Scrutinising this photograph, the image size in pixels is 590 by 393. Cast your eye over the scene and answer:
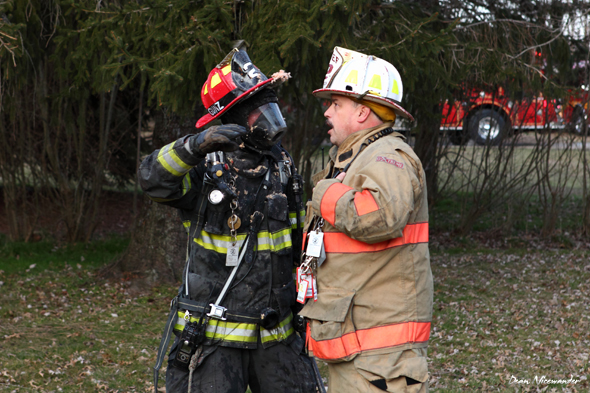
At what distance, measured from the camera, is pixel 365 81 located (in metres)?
2.59

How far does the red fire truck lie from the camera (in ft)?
30.5

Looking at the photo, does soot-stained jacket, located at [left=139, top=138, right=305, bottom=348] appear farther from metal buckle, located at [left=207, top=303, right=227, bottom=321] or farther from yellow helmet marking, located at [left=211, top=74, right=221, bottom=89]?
yellow helmet marking, located at [left=211, top=74, right=221, bottom=89]

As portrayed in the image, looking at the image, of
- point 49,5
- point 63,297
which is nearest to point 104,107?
point 49,5

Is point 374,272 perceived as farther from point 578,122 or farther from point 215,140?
point 578,122

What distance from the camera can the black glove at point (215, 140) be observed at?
2.61 metres

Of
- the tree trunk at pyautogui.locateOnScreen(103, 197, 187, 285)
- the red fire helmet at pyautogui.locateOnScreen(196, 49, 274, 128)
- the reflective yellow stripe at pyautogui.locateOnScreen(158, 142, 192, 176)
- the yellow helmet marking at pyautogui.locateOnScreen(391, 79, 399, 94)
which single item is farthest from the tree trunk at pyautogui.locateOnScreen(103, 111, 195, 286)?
the yellow helmet marking at pyautogui.locateOnScreen(391, 79, 399, 94)

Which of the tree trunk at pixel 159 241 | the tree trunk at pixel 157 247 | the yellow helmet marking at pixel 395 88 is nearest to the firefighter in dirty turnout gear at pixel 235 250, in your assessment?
the yellow helmet marking at pixel 395 88

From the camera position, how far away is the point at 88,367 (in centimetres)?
495

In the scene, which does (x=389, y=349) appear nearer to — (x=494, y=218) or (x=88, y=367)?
(x=88, y=367)

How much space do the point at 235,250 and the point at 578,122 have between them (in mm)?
8236

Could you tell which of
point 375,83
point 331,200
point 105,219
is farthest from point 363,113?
point 105,219

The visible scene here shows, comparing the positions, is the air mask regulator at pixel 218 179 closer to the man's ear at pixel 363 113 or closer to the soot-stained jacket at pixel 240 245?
the soot-stained jacket at pixel 240 245

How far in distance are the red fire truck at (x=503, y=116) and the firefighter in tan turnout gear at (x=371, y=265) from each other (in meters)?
6.85

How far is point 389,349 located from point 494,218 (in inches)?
336
